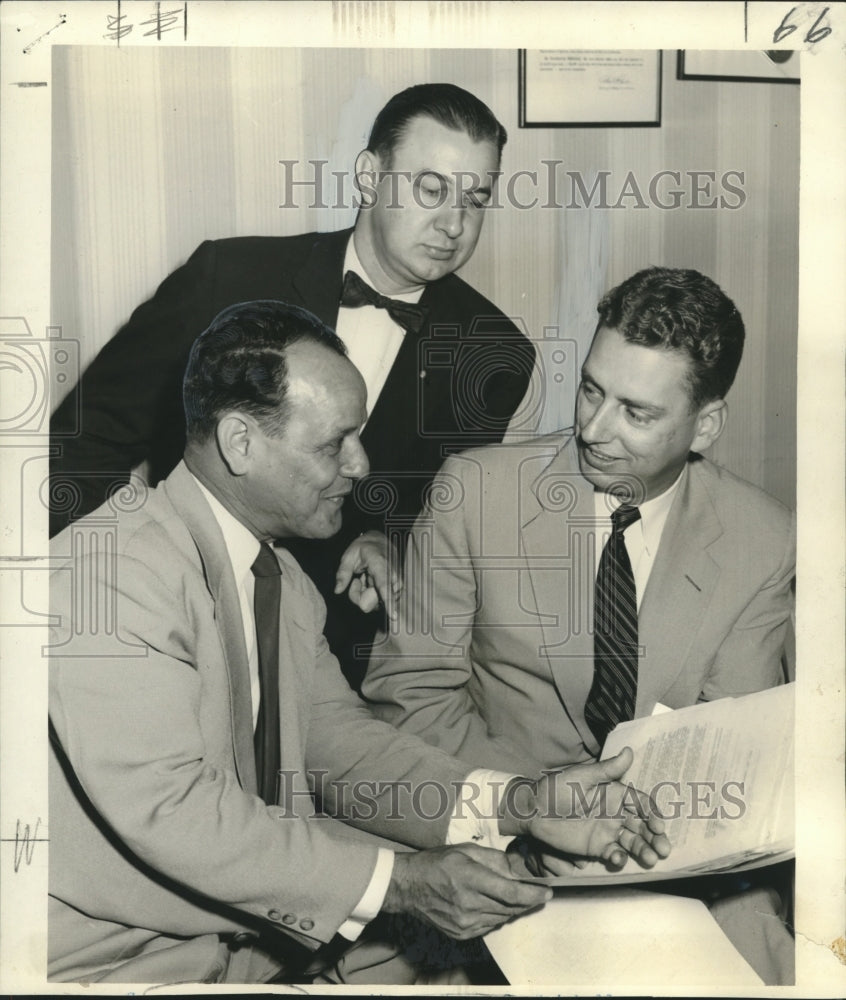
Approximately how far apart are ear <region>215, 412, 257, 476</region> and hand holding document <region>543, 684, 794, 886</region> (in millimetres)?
913

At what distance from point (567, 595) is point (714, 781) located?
0.48 m

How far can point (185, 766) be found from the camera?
6.83 ft

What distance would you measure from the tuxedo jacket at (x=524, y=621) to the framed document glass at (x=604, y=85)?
65 cm

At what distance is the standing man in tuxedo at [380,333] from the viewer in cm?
A: 221

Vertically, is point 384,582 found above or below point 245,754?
above

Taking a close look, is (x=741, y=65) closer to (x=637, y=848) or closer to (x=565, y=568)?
(x=565, y=568)

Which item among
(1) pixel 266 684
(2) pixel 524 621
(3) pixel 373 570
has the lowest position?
(1) pixel 266 684

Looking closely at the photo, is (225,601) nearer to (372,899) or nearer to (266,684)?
(266,684)

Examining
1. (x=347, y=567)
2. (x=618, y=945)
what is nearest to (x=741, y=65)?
(x=347, y=567)

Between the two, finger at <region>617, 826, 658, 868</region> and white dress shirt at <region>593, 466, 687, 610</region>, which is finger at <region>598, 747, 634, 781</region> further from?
white dress shirt at <region>593, 466, 687, 610</region>

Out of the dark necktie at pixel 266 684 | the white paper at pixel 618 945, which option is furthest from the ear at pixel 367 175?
the white paper at pixel 618 945

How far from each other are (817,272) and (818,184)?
0.18 meters

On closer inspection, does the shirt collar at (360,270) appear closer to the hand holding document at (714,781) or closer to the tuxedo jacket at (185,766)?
the tuxedo jacket at (185,766)

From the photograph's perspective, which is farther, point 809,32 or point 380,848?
point 809,32
